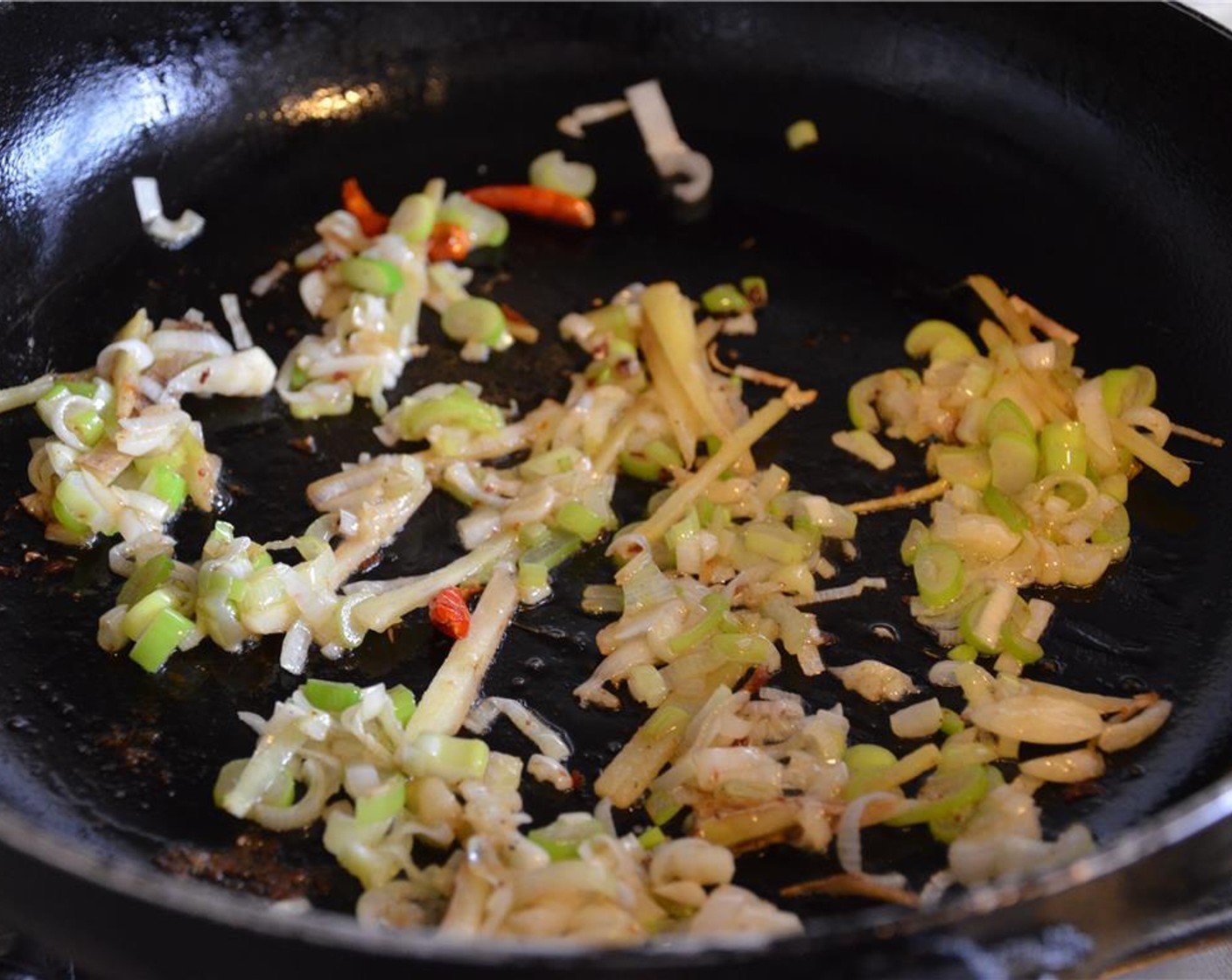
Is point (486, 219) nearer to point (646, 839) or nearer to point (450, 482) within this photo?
point (450, 482)

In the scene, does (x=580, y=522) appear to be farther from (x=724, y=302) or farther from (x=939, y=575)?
(x=724, y=302)

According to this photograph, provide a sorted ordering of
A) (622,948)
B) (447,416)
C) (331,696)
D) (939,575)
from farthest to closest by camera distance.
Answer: (447,416) < (939,575) < (331,696) < (622,948)

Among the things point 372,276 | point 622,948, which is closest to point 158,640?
point 372,276

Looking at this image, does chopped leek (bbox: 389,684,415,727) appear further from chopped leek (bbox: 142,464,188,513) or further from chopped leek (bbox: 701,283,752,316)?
chopped leek (bbox: 701,283,752,316)

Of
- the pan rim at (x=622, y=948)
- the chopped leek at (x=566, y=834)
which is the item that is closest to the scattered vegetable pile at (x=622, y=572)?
the chopped leek at (x=566, y=834)

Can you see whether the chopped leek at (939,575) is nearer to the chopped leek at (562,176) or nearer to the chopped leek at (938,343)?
the chopped leek at (938,343)

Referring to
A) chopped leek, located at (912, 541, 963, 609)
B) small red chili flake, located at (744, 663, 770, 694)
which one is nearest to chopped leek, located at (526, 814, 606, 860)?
small red chili flake, located at (744, 663, 770, 694)
